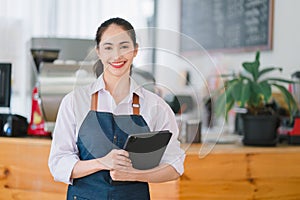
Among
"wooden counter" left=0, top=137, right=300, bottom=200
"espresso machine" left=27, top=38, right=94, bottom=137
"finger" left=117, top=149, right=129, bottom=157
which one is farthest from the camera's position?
"wooden counter" left=0, top=137, right=300, bottom=200

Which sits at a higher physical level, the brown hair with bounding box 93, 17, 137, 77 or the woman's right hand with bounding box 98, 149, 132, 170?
the brown hair with bounding box 93, 17, 137, 77

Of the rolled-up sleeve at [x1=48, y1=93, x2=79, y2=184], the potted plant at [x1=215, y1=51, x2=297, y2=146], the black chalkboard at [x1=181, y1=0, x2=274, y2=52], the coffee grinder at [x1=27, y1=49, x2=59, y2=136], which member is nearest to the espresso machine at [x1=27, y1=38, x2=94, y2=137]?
the coffee grinder at [x1=27, y1=49, x2=59, y2=136]

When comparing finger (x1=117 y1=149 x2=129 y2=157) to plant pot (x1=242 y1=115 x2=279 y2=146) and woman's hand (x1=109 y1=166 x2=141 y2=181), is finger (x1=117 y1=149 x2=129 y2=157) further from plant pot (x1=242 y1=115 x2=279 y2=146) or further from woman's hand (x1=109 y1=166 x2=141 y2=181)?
plant pot (x1=242 y1=115 x2=279 y2=146)

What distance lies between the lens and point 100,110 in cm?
75

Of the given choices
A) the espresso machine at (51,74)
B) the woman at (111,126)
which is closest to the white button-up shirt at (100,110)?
the woman at (111,126)

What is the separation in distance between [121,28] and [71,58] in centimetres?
70

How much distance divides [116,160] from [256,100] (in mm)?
857

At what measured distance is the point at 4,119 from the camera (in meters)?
1.31

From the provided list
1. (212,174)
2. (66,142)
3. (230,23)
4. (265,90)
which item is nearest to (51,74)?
(66,142)

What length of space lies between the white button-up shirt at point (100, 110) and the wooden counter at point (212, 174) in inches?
9.5

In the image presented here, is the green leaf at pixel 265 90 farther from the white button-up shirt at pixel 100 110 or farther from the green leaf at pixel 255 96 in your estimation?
the white button-up shirt at pixel 100 110

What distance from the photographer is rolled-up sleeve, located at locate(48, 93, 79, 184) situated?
2.56ft

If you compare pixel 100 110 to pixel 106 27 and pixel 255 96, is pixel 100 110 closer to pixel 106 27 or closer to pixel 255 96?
pixel 106 27

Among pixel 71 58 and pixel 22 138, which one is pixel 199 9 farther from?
pixel 22 138
